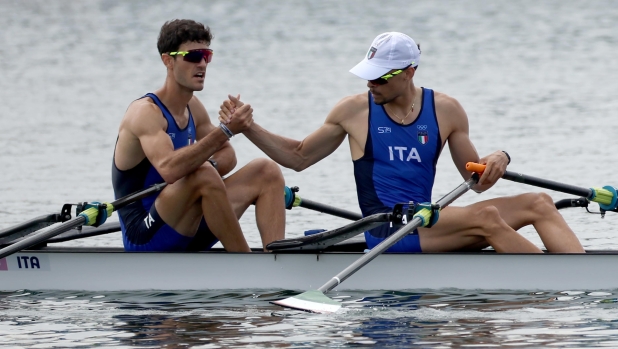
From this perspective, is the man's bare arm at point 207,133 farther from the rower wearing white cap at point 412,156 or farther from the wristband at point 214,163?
the rower wearing white cap at point 412,156

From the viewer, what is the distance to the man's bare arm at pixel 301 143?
9.92m

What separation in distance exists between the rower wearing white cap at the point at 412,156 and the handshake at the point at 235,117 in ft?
0.04

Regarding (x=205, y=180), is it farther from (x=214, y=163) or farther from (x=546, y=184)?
(x=546, y=184)

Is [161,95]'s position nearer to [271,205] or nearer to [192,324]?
[271,205]

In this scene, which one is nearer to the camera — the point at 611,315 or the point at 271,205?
the point at 611,315

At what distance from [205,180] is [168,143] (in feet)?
1.34

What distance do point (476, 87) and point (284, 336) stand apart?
62.4ft

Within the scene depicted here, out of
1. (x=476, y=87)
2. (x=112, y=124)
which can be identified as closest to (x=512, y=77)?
(x=476, y=87)

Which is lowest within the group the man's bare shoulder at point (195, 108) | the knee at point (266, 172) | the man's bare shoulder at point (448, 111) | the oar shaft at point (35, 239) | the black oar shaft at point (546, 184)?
the oar shaft at point (35, 239)

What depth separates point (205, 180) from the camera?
31.3 feet

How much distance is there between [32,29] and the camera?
134 ft

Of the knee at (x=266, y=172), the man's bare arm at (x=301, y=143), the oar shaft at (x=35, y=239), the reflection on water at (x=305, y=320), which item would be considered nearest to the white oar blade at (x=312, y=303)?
the reflection on water at (x=305, y=320)

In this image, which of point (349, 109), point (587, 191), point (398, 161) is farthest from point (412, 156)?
point (587, 191)

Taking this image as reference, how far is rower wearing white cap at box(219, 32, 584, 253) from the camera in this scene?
9578mm
